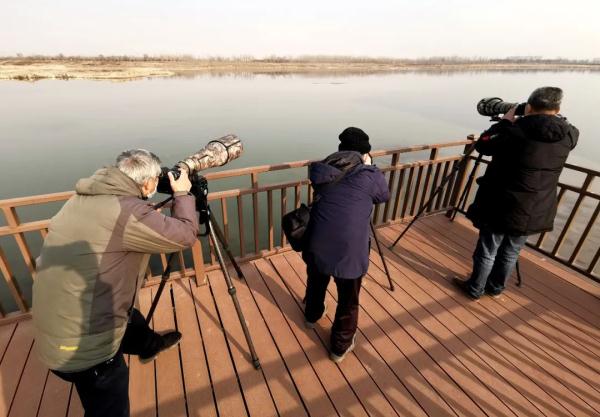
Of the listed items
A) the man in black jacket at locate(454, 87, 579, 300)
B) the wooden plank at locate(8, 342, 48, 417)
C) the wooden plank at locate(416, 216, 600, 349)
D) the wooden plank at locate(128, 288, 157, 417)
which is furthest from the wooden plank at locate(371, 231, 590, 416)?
the wooden plank at locate(8, 342, 48, 417)

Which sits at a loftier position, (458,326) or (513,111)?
(513,111)

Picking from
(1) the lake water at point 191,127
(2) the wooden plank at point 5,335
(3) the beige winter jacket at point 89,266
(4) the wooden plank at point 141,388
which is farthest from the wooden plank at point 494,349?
(1) the lake water at point 191,127

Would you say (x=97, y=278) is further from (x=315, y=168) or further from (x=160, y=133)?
(x=160, y=133)

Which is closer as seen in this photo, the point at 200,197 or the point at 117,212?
the point at 117,212

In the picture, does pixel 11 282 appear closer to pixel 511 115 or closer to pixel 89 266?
A: pixel 89 266

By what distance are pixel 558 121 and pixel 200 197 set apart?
2345 mm

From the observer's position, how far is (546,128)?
78.0 inches

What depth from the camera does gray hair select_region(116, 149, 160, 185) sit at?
1349mm

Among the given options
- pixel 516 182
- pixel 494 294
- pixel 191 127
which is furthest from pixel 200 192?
pixel 191 127

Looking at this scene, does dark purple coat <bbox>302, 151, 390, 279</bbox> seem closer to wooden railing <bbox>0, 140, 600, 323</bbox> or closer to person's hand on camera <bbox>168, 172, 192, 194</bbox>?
person's hand on camera <bbox>168, 172, 192, 194</bbox>

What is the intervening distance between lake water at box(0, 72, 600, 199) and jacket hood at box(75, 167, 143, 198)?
727cm

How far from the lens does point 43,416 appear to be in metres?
1.71

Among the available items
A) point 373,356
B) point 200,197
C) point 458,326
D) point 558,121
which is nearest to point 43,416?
point 200,197

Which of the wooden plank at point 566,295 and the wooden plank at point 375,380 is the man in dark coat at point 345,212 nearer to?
the wooden plank at point 375,380
